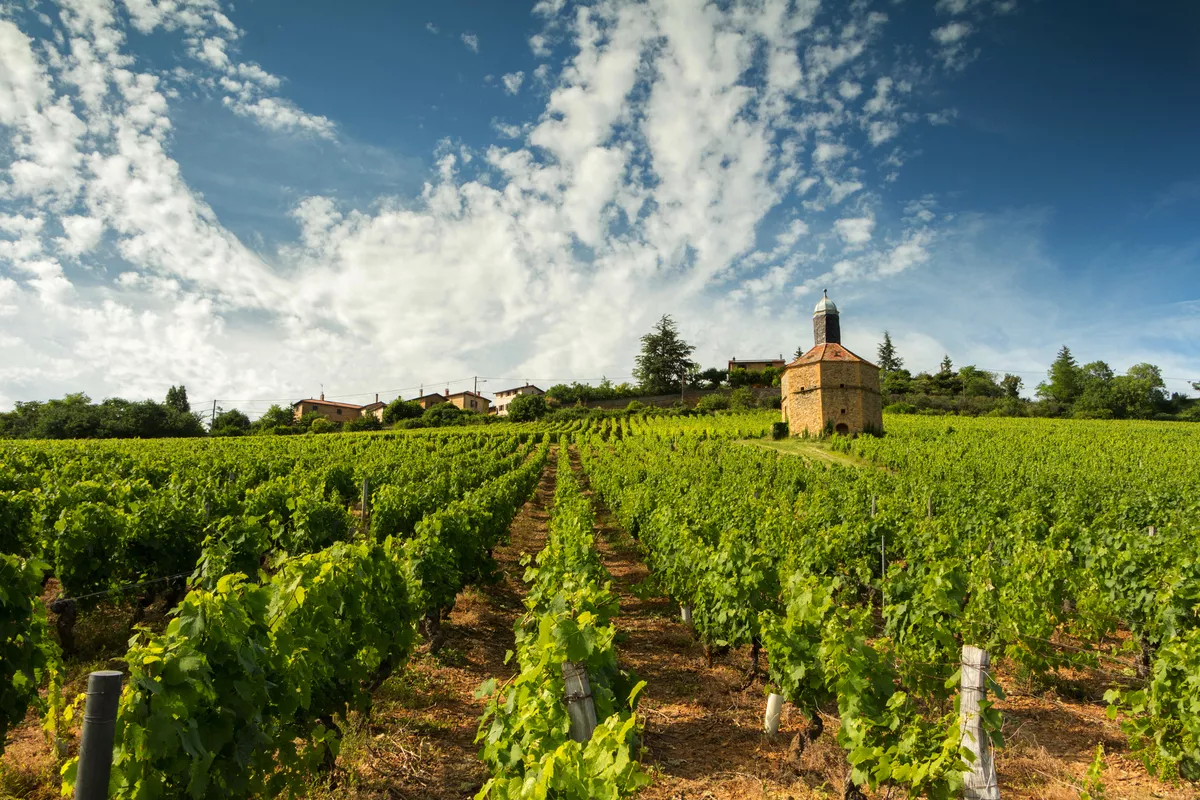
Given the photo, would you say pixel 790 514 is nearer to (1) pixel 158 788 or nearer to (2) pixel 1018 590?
(2) pixel 1018 590

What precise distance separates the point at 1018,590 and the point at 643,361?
70230 millimetres

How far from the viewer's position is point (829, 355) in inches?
1398

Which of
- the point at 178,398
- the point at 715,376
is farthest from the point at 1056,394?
the point at 178,398

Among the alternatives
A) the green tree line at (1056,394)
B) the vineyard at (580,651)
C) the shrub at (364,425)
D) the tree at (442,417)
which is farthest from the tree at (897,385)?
the vineyard at (580,651)

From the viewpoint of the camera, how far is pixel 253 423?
61594 millimetres

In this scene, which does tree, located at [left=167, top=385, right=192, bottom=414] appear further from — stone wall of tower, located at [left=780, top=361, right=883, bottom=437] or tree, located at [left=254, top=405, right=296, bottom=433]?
stone wall of tower, located at [left=780, top=361, right=883, bottom=437]

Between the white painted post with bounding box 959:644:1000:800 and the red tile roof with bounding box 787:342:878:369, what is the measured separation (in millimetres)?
33635

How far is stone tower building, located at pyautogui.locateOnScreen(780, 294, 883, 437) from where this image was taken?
114ft

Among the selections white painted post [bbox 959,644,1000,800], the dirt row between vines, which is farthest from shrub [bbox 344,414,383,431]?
white painted post [bbox 959,644,1000,800]

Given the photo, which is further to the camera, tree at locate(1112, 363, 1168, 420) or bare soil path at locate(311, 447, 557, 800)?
tree at locate(1112, 363, 1168, 420)

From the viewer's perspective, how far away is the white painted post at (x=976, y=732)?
10.1ft

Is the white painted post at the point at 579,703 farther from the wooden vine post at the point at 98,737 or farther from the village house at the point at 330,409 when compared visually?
the village house at the point at 330,409

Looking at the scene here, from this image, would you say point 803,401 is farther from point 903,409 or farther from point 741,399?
point 903,409

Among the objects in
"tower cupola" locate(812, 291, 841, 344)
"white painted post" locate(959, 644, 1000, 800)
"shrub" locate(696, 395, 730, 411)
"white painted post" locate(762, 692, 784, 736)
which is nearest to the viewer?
"white painted post" locate(959, 644, 1000, 800)
